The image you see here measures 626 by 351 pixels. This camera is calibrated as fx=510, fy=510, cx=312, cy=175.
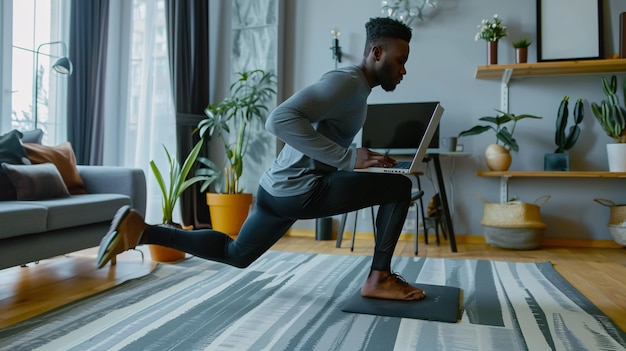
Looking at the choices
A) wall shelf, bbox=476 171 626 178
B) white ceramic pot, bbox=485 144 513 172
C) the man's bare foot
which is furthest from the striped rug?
white ceramic pot, bbox=485 144 513 172

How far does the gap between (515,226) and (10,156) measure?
3091 millimetres

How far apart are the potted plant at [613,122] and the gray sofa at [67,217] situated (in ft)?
10.0

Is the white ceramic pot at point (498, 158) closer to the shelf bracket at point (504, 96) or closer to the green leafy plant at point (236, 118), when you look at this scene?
the shelf bracket at point (504, 96)

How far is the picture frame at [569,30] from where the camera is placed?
3.65 m

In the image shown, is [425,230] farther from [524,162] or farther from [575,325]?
[575,325]

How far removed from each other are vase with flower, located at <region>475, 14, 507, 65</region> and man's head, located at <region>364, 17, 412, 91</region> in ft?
6.85

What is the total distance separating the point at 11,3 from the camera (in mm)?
3352

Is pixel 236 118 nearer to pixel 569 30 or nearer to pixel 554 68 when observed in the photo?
pixel 554 68

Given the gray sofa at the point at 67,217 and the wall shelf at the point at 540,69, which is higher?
the wall shelf at the point at 540,69

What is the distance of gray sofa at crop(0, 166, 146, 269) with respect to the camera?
80.3 inches

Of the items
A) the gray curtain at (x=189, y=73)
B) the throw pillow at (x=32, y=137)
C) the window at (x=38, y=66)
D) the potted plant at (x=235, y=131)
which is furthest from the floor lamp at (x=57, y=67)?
the potted plant at (x=235, y=131)

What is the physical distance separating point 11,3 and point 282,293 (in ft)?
8.97

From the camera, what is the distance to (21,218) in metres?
2.06

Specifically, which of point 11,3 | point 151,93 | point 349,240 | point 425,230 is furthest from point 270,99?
point 11,3
